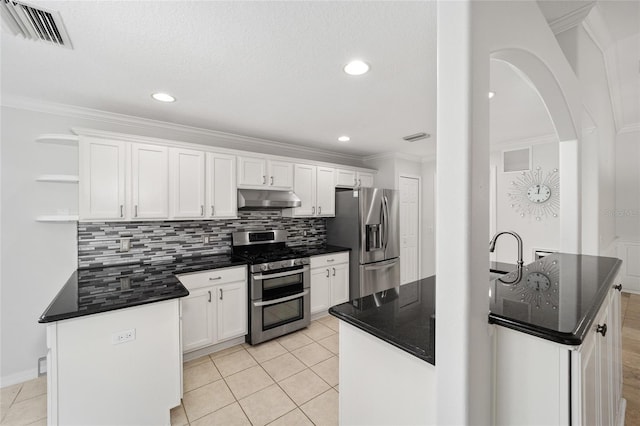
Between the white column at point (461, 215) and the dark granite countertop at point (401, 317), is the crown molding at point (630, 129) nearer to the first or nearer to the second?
the dark granite countertop at point (401, 317)

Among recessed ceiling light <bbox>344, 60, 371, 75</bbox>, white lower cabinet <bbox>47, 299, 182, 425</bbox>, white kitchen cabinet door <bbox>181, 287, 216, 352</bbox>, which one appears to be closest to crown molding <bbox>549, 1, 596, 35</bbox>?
recessed ceiling light <bbox>344, 60, 371, 75</bbox>

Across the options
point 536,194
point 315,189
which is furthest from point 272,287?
point 536,194

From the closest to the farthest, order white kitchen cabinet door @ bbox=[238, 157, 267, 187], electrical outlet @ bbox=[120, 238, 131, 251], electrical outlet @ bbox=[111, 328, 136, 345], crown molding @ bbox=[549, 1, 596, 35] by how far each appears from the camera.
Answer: crown molding @ bbox=[549, 1, 596, 35], electrical outlet @ bbox=[111, 328, 136, 345], electrical outlet @ bbox=[120, 238, 131, 251], white kitchen cabinet door @ bbox=[238, 157, 267, 187]

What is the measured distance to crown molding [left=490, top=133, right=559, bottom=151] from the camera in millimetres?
3777

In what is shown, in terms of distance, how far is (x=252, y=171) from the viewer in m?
3.28

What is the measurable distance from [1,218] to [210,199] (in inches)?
65.7

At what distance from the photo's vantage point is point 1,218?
89.4 inches

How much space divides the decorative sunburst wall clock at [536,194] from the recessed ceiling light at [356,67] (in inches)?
140

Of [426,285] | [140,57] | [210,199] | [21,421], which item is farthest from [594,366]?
[21,421]

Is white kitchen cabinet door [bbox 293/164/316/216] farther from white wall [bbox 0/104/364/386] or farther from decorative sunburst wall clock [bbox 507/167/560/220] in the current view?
decorative sunburst wall clock [bbox 507/167/560/220]

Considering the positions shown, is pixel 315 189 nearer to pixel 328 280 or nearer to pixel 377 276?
pixel 328 280

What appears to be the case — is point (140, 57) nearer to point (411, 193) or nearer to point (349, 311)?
point (349, 311)

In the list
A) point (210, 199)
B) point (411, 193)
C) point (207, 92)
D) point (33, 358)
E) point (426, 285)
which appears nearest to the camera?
point (426, 285)

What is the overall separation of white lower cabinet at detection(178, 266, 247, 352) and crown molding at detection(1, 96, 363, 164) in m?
1.66
